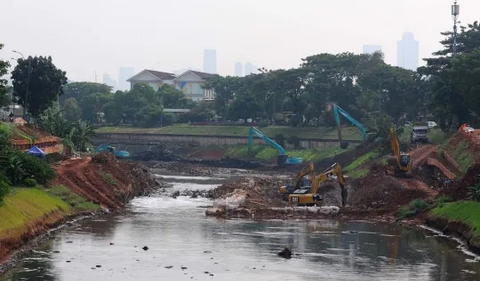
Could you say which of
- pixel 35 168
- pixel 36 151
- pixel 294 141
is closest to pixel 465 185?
pixel 35 168

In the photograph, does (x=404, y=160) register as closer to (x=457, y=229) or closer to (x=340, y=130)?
(x=457, y=229)

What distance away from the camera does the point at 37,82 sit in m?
125

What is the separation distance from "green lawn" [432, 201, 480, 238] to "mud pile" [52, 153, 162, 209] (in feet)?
98.7

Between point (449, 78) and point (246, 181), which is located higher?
point (449, 78)

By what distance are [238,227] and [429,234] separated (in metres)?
15.0

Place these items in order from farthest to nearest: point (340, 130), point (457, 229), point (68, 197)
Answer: point (340, 130)
point (68, 197)
point (457, 229)

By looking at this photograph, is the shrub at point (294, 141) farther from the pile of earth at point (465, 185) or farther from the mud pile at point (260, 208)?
the pile of earth at point (465, 185)

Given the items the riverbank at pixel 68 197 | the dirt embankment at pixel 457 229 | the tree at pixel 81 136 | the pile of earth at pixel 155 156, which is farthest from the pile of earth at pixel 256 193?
the pile of earth at pixel 155 156

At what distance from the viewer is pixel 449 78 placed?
13088cm

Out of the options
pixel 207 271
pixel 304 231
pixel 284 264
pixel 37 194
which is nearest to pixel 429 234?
pixel 304 231

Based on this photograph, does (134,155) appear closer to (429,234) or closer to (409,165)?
(409,165)

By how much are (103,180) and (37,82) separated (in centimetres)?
3105

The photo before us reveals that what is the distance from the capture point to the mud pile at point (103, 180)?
91125 millimetres

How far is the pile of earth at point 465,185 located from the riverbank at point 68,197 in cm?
3020
